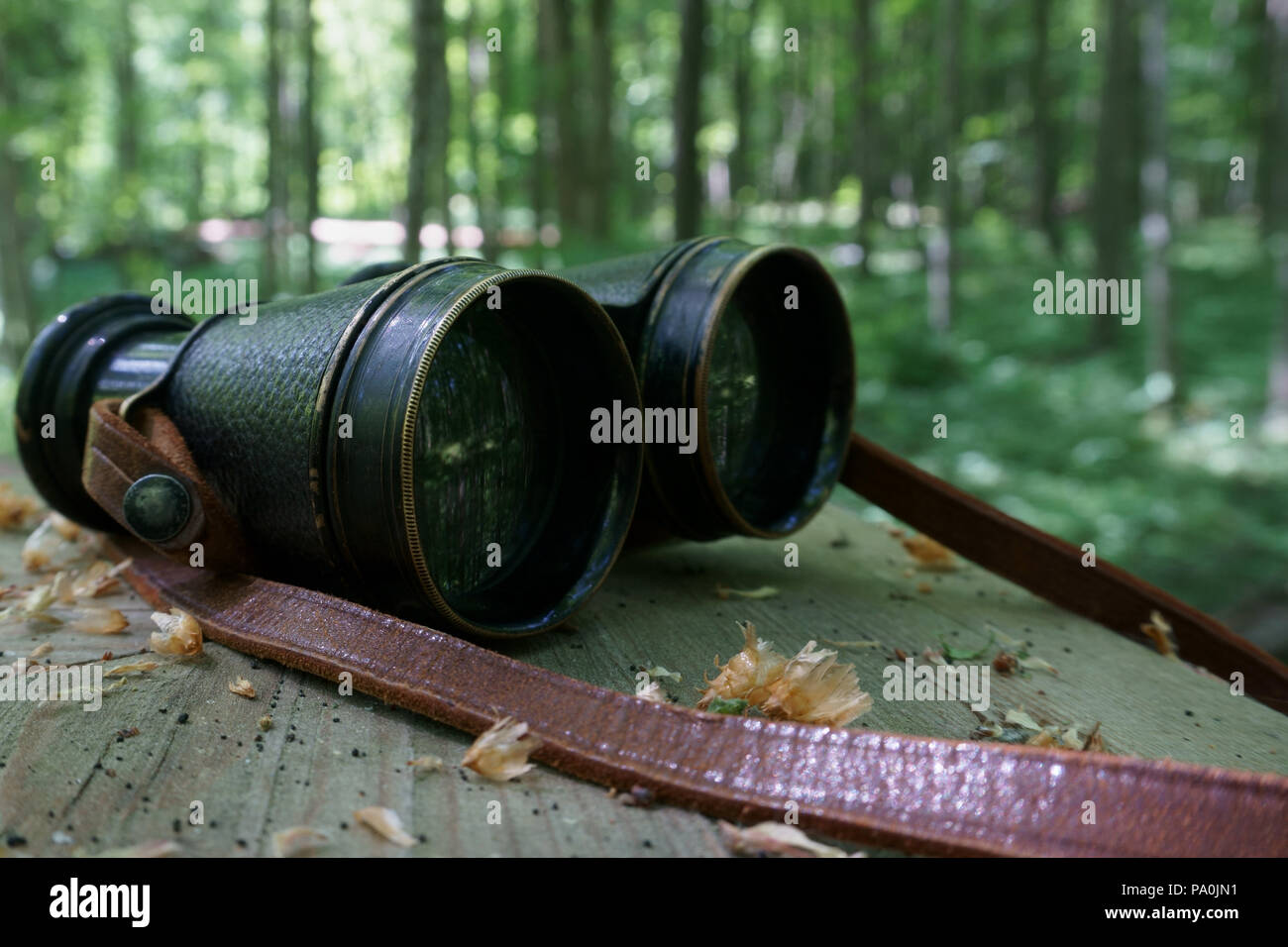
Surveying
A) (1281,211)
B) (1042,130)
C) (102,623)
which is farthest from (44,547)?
(1042,130)

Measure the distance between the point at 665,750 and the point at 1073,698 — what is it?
760mm

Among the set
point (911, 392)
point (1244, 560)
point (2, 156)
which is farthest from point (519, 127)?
point (1244, 560)

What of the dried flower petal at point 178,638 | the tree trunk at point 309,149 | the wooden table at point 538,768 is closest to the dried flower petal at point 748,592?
the wooden table at point 538,768

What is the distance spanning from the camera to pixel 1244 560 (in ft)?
19.4

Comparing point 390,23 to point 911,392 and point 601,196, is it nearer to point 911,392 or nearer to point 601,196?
point 601,196

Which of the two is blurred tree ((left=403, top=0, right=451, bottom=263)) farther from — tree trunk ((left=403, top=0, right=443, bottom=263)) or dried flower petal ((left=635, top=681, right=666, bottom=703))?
dried flower petal ((left=635, top=681, right=666, bottom=703))

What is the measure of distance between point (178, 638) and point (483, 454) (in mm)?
551

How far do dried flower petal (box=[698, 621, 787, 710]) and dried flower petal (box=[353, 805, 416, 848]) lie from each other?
53cm

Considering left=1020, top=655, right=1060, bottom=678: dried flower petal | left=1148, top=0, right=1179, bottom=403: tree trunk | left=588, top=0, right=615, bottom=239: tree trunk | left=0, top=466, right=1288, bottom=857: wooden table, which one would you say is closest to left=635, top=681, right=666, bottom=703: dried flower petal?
left=0, top=466, right=1288, bottom=857: wooden table

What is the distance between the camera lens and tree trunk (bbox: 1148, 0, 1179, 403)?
9.16 metres

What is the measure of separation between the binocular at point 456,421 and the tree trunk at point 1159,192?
8139 millimetres

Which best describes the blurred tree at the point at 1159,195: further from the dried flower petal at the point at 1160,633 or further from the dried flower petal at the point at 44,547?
the dried flower petal at the point at 44,547

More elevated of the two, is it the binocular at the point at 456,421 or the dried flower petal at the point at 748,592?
the binocular at the point at 456,421

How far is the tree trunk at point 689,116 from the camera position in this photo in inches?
235
